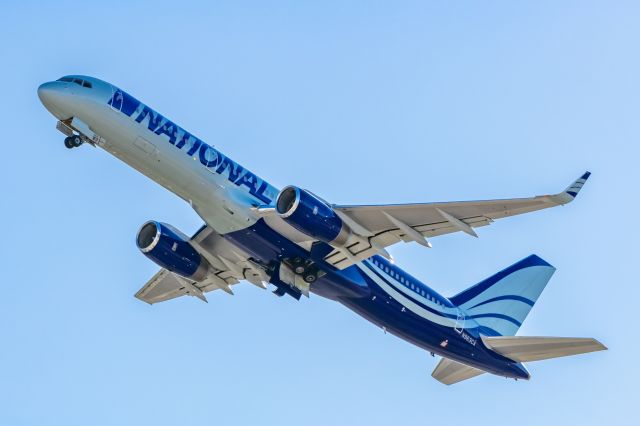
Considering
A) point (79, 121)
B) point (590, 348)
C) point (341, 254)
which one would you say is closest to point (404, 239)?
point (341, 254)

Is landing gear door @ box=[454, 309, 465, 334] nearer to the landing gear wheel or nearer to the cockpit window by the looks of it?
the landing gear wheel

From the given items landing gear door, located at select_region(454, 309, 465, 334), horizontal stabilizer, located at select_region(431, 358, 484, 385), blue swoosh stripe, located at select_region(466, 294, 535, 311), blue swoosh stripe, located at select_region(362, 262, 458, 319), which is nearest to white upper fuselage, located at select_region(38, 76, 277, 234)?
blue swoosh stripe, located at select_region(362, 262, 458, 319)

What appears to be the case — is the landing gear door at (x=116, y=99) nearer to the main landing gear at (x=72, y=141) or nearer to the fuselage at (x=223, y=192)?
the fuselage at (x=223, y=192)

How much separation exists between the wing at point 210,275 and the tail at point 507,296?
31.5ft

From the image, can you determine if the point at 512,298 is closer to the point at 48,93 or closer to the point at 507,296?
the point at 507,296

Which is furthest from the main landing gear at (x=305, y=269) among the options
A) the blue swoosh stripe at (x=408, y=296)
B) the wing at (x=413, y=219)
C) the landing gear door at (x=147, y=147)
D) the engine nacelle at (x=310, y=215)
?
the landing gear door at (x=147, y=147)

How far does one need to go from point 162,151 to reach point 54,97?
416cm

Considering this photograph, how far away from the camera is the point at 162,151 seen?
35.3 meters

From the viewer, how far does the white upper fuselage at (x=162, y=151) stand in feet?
114

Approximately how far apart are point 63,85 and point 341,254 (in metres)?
11.8

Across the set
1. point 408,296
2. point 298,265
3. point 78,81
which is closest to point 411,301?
point 408,296

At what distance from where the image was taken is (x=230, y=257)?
40.8 meters

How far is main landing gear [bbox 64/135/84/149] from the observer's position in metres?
35.3

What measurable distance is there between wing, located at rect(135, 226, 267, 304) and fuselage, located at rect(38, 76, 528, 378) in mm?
2007
